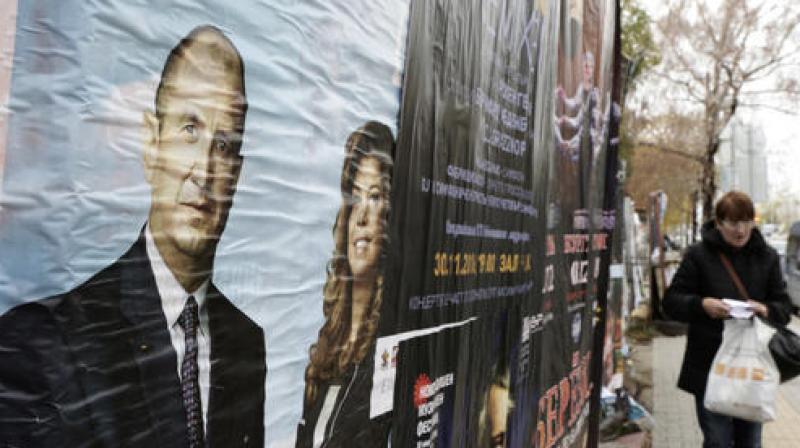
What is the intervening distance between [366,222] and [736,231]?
2565 millimetres

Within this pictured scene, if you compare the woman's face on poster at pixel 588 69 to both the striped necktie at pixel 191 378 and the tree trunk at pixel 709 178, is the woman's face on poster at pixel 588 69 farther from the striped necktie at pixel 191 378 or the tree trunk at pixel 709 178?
the tree trunk at pixel 709 178

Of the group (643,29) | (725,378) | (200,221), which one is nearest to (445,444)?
(200,221)

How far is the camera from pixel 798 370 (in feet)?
11.2

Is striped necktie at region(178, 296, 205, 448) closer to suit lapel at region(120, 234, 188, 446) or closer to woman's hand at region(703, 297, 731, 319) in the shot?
suit lapel at region(120, 234, 188, 446)

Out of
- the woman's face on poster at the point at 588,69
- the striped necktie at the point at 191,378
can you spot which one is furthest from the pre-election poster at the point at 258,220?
the woman's face on poster at the point at 588,69

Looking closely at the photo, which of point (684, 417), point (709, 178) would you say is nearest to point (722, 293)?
point (684, 417)

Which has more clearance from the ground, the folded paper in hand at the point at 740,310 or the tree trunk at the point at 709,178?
the tree trunk at the point at 709,178

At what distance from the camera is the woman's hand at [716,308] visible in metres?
3.42

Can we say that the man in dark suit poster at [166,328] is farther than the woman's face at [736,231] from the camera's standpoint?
No

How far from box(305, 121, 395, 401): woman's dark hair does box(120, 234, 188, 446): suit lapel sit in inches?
14.5

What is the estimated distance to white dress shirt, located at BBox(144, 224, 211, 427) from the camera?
108 cm

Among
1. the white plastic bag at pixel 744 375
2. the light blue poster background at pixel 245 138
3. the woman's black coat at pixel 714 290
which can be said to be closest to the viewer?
the light blue poster background at pixel 245 138

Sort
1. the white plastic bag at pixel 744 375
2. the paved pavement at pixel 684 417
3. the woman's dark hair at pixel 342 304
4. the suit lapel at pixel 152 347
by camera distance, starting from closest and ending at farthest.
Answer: the suit lapel at pixel 152 347 → the woman's dark hair at pixel 342 304 → the white plastic bag at pixel 744 375 → the paved pavement at pixel 684 417

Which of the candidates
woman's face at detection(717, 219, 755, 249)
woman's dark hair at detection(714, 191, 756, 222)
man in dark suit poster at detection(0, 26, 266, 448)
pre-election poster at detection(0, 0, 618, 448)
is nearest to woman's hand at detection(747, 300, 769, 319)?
woman's face at detection(717, 219, 755, 249)
